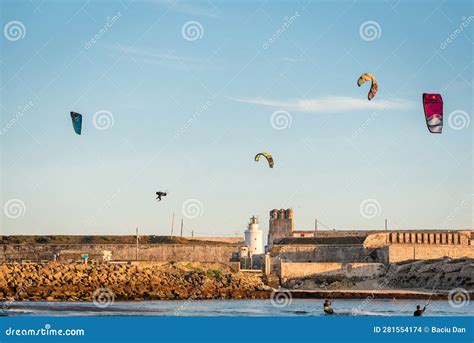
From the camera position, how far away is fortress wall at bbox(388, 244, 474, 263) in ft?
245

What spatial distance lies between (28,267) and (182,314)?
2192 centimetres

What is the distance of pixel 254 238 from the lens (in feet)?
287

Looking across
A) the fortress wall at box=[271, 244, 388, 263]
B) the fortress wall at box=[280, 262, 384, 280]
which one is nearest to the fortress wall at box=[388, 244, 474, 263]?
the fortress wall at box=[280, 262, 384, 280]

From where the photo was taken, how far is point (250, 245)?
8731 centimetres

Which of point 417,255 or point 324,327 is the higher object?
point 417,255

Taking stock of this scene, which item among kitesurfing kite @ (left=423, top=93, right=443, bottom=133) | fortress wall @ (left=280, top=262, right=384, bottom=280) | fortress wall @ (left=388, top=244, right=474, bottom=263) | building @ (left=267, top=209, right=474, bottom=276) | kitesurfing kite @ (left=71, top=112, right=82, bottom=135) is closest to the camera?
kitesurfing kite @ (left=423, top=93, right=443, bottom=133)

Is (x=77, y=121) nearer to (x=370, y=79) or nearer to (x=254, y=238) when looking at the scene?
(x=370, y=79)

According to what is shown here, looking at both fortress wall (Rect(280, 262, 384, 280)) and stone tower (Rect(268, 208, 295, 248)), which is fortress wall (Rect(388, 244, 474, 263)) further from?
stone tower (Rect(268, 208, 295, 248))

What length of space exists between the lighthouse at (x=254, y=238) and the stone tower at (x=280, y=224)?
1154 mm

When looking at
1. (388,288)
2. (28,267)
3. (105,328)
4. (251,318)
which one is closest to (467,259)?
(388,288)

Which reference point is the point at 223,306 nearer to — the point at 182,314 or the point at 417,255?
the point at 182,314

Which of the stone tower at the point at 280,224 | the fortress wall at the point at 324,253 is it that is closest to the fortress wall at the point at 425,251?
the fortress wall at the point at 324,253

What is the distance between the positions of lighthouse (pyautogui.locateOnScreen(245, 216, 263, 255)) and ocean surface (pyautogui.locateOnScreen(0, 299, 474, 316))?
93.8 ft

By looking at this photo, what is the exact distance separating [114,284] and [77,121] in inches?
527
